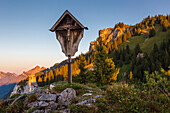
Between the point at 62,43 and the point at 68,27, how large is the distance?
129 centimetres

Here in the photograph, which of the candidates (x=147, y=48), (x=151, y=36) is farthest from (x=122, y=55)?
(x=151, y=36)

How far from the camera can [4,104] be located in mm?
6387

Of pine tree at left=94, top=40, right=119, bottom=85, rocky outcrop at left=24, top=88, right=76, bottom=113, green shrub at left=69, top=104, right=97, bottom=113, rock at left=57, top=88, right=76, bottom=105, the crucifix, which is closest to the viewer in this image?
green shrub at left=69, top=104, right=97, bottom=113

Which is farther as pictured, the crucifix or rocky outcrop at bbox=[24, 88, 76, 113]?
the crucifix

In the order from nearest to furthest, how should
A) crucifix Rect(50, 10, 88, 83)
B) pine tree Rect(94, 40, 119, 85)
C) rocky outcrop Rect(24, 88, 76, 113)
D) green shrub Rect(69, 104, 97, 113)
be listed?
green shrub Rect(69, 104, 97, 113) < rocky outcrop Rect(24, 88, 76, 113) < crucifix Rect(50, 10, 88, 83) < pine tree Rect(94, 40, 119, 85)

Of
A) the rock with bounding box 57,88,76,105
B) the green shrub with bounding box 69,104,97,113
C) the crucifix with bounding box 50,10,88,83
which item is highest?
the crucifix with bounding box 50,10,88,83

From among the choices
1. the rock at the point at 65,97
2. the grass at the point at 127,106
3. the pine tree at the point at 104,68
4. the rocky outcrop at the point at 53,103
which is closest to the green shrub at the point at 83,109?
the grass at the point at 127,106

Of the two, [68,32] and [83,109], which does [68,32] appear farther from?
[83,109]

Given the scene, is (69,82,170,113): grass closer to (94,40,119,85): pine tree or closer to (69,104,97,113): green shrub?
(69,104,97,113): green shrub

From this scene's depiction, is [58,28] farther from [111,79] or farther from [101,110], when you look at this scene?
[111,79]

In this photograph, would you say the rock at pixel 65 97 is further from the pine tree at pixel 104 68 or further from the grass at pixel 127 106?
the pine tree at pixel 104 68

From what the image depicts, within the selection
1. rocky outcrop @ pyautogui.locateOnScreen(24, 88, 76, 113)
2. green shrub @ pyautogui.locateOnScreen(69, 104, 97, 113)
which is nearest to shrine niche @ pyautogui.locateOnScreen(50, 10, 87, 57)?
rocky outcrop @ pyautogui.locateOnScreen(24, 88, 76, 113)

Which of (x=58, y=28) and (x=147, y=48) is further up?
(x=147, y=48)

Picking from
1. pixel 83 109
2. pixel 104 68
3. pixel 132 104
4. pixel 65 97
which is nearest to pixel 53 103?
pixel 65 97
